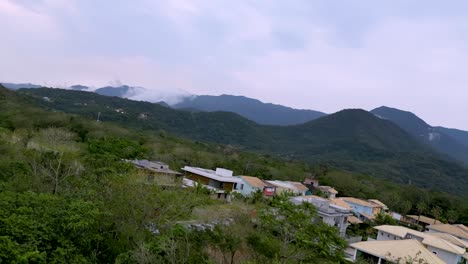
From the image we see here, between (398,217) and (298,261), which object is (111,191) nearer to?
(298,261)

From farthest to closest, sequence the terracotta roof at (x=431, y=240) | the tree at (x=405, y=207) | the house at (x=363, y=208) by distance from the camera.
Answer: the tree at (x=405, y=207) < the house at (x=363, y=208) < the terracotta roof at (x=431, y=240)

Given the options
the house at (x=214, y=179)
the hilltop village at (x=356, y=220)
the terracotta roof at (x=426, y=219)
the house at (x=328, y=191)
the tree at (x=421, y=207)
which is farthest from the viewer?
the house at (x=328, y=191)

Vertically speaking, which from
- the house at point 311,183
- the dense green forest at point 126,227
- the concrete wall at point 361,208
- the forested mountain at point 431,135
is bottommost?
the concrete wall at point 361,208

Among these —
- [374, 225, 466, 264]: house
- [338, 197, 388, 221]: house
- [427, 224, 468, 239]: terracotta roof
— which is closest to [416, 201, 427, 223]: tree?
[338, 197, 388, 221]: house

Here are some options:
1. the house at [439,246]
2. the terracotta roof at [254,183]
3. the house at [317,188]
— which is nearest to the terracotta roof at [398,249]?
the house at [439,246]

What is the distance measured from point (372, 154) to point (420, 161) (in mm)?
11164

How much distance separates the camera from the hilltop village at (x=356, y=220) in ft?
64.4

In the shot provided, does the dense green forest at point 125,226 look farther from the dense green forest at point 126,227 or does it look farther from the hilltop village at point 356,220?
the hilltop village at point 356,220

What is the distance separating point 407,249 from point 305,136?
104 m

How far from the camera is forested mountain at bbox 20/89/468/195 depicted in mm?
82188

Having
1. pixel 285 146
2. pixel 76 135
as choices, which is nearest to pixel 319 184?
pixel 76 135

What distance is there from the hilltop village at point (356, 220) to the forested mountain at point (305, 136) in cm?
4204

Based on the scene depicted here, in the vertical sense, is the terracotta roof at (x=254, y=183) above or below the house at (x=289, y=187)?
above

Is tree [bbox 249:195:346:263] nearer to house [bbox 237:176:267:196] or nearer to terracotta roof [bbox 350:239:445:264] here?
terracotta roof [bbox 350:239:445:264]
